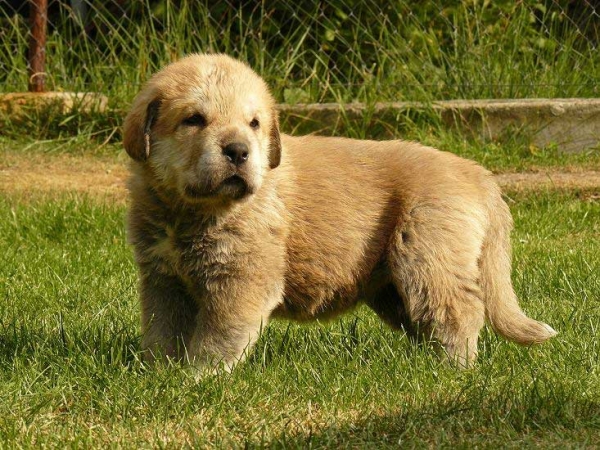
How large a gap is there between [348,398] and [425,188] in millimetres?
1126

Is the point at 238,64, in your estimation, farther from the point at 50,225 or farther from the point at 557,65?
the point at 557,65

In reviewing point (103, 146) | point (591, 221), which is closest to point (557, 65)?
point (591, 221)

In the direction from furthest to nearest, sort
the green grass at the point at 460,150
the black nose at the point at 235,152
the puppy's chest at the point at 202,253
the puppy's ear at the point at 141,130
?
the green grass at the point at 460,150 < the puppy's ear at the point at 141,130 < the puppy's chest at the point at 202,253 < the black nose at the point at 235,152

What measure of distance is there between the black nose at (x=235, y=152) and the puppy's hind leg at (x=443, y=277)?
846 mm

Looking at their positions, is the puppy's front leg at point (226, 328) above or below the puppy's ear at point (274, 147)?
below

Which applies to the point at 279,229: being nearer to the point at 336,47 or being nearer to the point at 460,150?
the point at 460,150

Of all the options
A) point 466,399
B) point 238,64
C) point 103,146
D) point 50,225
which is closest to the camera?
point 466,399

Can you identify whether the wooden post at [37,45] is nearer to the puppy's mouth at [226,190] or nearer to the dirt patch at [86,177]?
the dirt patch at [86,177]

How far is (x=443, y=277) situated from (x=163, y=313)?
1184mm

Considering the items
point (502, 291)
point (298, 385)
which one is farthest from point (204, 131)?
point (502, 291)

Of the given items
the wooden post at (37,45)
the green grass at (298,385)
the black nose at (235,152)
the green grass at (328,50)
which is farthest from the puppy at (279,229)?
the wooden post at (37,45)

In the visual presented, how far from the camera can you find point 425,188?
4824mm

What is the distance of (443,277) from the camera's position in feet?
15.3

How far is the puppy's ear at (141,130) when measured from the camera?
180 inches
